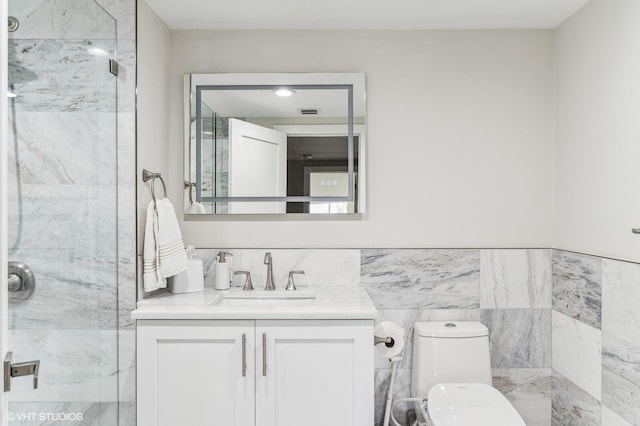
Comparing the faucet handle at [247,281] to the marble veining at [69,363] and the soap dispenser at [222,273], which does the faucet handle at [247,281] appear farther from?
the marble veining at [69,363]

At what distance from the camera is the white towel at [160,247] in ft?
6.42

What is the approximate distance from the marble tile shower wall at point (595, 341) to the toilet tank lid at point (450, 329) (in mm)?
410

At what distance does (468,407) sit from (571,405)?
2.13ft

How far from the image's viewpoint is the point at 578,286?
2.10 meters

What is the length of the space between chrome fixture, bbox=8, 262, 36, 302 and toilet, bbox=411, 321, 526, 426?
159 centimetres

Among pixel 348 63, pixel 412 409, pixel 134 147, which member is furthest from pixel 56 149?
pixel 412 409

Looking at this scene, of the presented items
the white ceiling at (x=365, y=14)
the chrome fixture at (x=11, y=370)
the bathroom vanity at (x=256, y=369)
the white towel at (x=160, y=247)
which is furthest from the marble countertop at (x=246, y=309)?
the white ceiling at (x=365, y=14)

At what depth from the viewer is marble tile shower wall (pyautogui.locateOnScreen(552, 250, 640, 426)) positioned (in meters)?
1.75

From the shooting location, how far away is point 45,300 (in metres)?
1.45

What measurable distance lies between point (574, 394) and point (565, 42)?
1710 millimetres

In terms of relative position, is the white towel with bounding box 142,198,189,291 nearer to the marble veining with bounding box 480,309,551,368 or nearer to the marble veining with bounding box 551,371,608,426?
the marble veining with bounding box 480,309,551,368

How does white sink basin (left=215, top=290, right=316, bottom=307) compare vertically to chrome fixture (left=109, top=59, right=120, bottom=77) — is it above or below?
below

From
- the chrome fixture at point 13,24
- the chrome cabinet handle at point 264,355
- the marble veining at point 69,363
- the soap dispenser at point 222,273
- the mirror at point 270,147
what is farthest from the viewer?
the mirror at point 270,147

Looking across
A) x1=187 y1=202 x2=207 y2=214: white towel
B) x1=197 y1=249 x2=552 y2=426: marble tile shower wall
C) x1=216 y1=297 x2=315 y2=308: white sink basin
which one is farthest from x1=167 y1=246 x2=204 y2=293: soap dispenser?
x1=197 y1=249 x2=552 y2=426: marble tile shower wall
